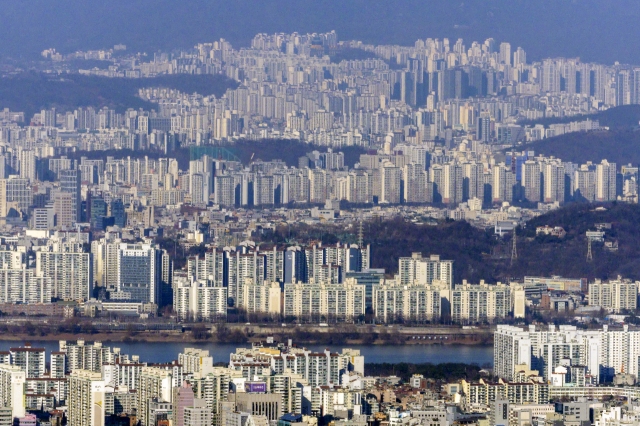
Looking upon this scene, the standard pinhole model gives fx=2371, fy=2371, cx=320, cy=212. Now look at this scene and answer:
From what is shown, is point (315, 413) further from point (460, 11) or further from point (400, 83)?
point (460, 11)

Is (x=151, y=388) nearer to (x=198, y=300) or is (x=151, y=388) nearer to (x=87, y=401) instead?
(x=87, y=401)

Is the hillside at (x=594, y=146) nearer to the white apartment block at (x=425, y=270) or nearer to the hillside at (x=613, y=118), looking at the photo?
the hillside at (x=613, y=118)

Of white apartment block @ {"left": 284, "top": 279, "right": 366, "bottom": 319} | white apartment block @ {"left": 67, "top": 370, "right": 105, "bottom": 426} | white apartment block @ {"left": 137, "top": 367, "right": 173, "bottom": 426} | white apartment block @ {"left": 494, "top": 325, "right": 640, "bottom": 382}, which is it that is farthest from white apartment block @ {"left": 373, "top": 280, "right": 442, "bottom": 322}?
white apartment block @ {"left": 67, "top": 370, "right": 105, "bottom": 426}

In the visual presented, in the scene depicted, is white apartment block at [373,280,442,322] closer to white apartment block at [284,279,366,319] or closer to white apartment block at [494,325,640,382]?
white apartment block at [284,279,366,319]

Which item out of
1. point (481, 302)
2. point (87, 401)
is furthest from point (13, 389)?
point (481, 302)

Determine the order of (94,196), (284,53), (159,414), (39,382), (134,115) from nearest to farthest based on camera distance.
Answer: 1. (159,414)
2. (39,382)
3. (94,196)
4. (134,115)
5. (284,53)

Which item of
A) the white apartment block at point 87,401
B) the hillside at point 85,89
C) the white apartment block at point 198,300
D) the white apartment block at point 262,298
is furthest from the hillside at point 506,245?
the hillside at point 85,89

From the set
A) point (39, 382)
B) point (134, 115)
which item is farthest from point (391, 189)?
point (39, 382)
